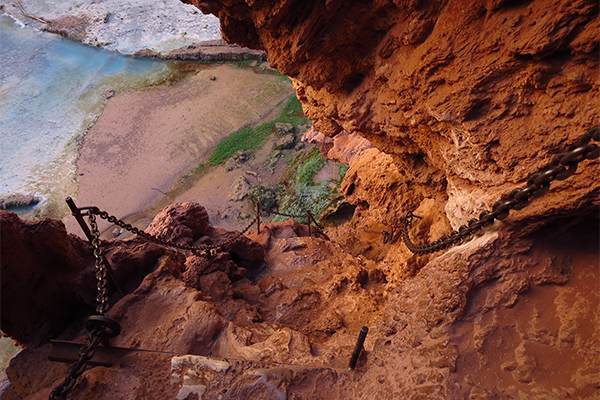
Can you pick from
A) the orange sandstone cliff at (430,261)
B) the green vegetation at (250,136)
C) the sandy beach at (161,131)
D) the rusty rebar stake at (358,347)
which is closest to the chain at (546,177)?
the orange sandstone cliff at (430,261)

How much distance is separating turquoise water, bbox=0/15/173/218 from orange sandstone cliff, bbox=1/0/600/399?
1030 centimetres

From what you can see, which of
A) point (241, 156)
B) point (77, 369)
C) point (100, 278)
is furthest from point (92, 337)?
point (241, 156)

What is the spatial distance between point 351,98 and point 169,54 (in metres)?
16.8

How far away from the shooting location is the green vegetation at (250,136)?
13.1m

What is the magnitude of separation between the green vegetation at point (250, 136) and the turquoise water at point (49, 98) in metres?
5.22

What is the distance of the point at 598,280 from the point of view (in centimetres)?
213

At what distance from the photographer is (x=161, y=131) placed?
548 inches

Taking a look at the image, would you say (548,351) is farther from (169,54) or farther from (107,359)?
(169,54)

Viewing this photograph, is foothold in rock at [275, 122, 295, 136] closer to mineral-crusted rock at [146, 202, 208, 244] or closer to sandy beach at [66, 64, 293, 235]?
sandy beach at [66, 64, 293, 235]

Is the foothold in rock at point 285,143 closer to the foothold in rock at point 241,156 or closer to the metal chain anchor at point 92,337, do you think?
the foothold in rock at point 241,156

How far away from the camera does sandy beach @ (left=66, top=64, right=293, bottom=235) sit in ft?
39.8

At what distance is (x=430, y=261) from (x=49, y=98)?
1823cm

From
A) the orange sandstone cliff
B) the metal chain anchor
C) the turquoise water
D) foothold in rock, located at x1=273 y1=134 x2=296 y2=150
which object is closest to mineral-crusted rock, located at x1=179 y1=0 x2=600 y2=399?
the orange sandstone cliff

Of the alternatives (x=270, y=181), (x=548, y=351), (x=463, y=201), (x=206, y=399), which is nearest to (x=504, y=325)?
(x=548, y=351)
